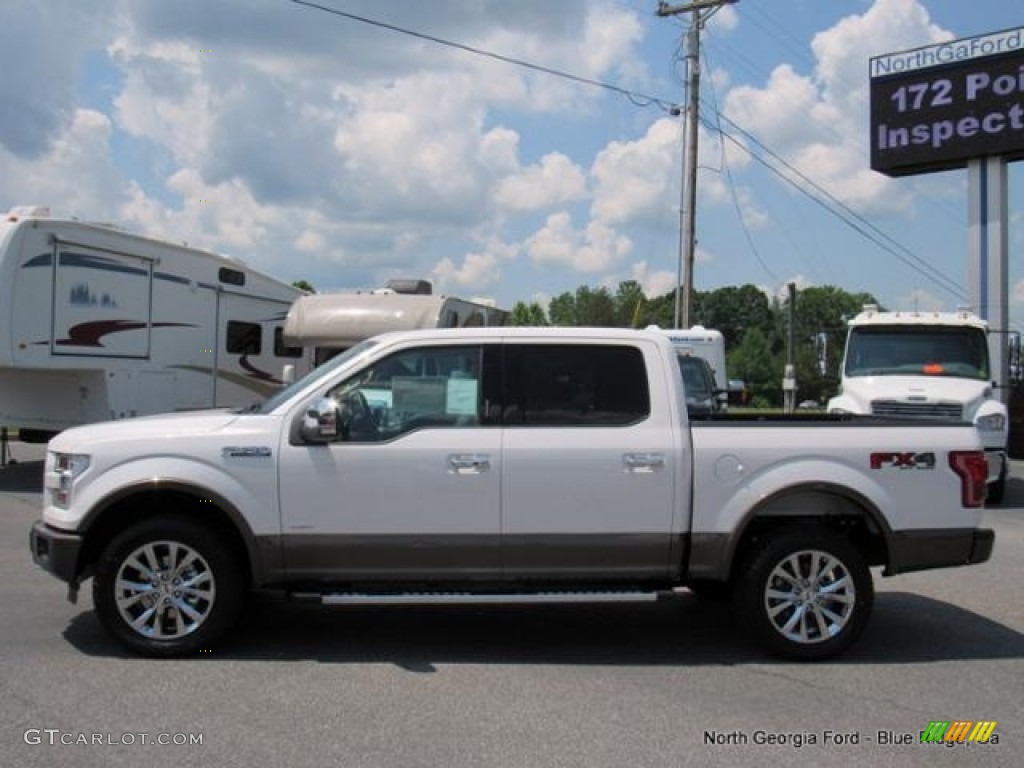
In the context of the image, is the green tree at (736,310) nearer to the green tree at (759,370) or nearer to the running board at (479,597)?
the green tree at (759,370)

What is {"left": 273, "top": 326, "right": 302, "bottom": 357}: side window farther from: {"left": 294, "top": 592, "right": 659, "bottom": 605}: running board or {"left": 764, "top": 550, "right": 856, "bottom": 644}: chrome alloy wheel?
{"left": 764, "top": 550, "right": 856, "bottom": 644}: chrome alloy wheel

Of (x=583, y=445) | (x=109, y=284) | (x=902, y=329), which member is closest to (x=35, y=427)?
(x=109, y=284)

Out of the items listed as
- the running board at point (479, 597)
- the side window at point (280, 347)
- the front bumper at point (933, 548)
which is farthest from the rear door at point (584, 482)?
the side window at point (280, 347)

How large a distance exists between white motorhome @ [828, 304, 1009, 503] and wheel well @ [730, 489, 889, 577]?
25.8ft

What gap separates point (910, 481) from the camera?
600cm

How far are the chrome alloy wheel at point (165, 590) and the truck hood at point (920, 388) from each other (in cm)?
1069

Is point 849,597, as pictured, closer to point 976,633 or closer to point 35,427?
point 976,633

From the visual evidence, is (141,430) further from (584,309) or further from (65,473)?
(584,309)

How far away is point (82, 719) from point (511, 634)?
8.77 feet

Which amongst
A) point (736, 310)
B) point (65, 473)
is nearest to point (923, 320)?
point (65, 473)

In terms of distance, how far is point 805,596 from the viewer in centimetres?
594

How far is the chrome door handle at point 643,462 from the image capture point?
581cm

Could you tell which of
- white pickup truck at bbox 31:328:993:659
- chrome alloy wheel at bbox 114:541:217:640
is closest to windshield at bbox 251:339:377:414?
white pickup truck at bbox 31:328:993:659

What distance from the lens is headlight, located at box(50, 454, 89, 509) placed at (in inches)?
227
